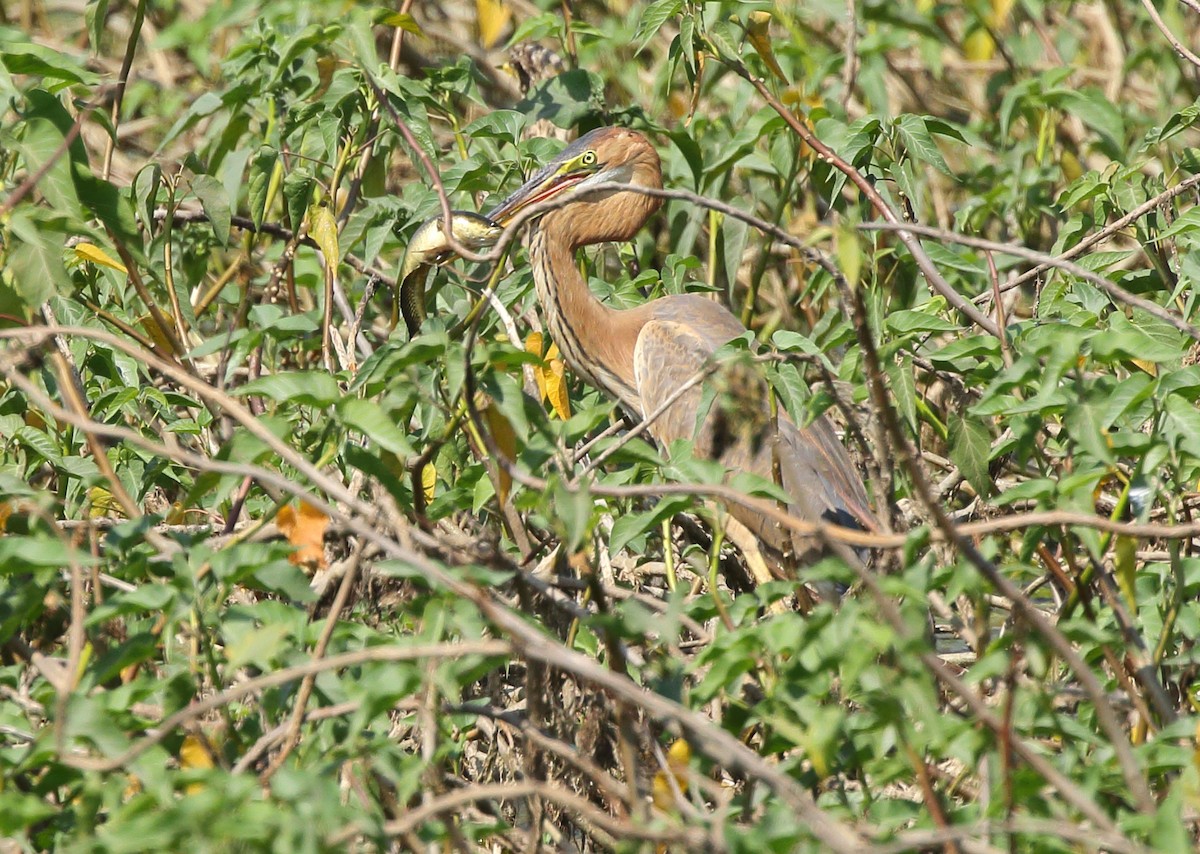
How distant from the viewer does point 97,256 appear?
2949mm

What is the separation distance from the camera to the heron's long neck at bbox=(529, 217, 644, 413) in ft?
13.2

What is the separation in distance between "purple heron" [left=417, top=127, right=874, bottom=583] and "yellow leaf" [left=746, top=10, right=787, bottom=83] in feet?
1.64

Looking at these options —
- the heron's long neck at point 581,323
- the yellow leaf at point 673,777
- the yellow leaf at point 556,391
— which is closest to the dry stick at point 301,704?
the yellow leaf at point 673,777

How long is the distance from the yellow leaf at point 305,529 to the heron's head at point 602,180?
1.79m

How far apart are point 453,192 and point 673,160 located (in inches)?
39.6

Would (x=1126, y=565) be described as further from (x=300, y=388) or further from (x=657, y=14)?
(x=657, y=14)

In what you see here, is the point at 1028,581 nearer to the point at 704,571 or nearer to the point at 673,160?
the point at 704,571

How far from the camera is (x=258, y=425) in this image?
1892mm

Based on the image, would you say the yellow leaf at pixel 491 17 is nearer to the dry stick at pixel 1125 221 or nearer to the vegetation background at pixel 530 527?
the vegetation background at pixel 530 527

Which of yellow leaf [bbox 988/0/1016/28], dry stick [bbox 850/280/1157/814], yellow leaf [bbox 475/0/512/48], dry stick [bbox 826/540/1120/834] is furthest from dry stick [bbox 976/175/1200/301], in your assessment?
yellow leaf [bbox 475/0/512/48]

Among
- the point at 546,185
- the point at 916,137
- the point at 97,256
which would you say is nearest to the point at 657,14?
the point at 916,137

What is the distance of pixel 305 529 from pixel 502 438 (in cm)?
31

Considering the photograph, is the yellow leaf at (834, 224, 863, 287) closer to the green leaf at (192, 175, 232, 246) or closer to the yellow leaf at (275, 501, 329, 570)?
the yellow leaf at (275, 501, 329, 570)

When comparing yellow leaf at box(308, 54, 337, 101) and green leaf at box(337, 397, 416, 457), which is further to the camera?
yellow leaf at box(308, 54, 337, 101)
